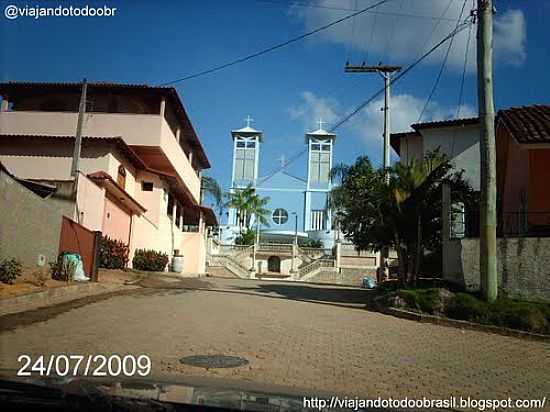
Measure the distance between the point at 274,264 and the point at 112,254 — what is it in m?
31.8

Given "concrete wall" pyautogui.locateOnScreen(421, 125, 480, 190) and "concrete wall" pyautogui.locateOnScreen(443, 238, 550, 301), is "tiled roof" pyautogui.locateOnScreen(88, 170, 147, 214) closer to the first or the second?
"concrete wall" pyautogui.locateOnScreen(443, 238, 550, 301)

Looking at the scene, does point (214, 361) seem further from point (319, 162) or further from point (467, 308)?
point (319, 162)

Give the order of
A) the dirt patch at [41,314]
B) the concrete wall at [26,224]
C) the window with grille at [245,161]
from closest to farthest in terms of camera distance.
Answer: the dirt patch at [41,314] → the concrete wall at [26,224] → the window with grille at [245,161]

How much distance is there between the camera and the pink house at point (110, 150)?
65.1 ft

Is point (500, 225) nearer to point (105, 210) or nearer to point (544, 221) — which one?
point (544, 221)

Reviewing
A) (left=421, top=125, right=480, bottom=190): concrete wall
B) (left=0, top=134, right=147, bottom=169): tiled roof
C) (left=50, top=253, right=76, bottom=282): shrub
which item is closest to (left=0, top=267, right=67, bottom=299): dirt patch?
(left=50, top=253, right=76, bottom=282): shrub

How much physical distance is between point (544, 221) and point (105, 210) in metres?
13.9

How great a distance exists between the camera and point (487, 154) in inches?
491

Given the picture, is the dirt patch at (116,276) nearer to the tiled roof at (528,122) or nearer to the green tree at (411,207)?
the green tree at (411,207)

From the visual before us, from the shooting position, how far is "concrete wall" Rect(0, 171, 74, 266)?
11078 millimetres

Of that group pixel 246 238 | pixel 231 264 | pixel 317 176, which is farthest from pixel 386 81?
pixel 317 176

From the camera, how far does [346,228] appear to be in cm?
2066

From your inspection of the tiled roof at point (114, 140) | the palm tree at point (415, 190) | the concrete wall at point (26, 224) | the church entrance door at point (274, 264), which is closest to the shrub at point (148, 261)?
the tiled roof at point (114, 140)

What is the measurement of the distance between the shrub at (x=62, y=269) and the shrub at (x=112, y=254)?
457 cm
